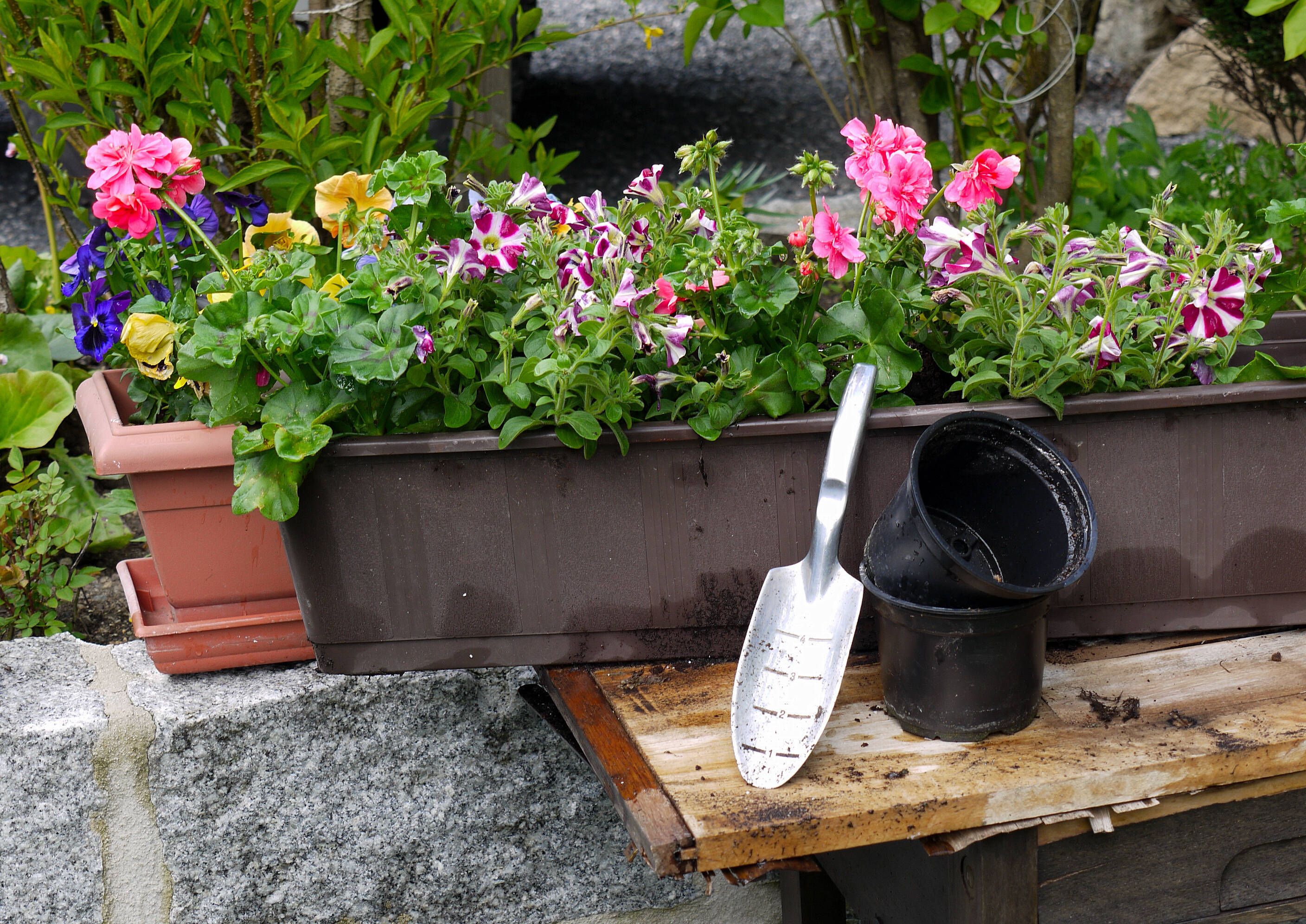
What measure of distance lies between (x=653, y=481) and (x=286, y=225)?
1.68 ft

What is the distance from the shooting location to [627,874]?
4.12 feet

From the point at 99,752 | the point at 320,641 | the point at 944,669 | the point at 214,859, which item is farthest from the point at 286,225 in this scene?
the point at 944,669

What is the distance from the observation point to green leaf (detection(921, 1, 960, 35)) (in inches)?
61.7

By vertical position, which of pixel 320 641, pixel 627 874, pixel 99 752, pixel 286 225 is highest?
pixel 286 225

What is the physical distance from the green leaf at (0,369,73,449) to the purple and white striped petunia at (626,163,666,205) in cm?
92

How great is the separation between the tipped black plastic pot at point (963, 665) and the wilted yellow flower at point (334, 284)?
1.74 ft

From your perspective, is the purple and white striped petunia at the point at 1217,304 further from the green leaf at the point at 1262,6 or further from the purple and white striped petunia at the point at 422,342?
the purple and white striped petunia at the point at 422,342

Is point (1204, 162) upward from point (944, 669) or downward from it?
upward

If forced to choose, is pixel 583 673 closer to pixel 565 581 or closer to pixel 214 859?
pixel 565 581

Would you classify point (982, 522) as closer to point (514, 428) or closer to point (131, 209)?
point (514, 428)

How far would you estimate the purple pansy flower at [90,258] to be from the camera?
1.09m

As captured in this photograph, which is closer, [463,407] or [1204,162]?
[463,407]

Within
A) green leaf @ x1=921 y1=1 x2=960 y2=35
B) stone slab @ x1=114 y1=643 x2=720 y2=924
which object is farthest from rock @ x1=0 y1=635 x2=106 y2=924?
green leaf @ x1=921 y1=1 x2=960 y2=35

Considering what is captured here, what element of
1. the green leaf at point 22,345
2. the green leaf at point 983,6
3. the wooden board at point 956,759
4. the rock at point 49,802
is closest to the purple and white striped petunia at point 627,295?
the wooden board at point 956,759
